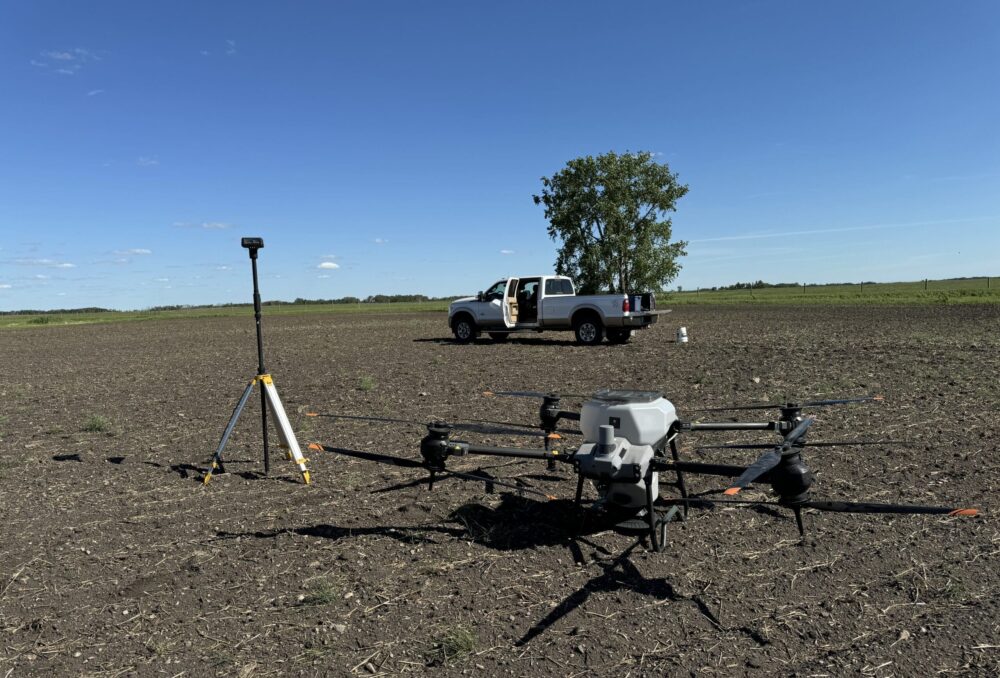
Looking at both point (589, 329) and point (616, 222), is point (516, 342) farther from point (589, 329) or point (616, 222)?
point (616, 222)

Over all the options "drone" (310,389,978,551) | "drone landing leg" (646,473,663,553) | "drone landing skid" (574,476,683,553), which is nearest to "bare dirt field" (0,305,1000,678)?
Answer: "drone landing skid" (574,476,683,553)

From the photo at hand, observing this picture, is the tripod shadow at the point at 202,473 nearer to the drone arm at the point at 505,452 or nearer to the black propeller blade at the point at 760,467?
the drone arm at the point at 505,452

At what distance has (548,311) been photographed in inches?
843

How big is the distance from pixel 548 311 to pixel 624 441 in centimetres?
1755

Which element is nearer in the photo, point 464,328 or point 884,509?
point 884,509

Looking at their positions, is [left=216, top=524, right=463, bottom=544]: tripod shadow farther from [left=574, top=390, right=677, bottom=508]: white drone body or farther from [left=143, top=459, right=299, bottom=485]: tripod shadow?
[left=574, top=390, right=677, bottom=508]: white drone body

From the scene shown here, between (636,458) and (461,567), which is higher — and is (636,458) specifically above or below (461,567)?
above

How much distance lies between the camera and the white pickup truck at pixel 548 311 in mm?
20234

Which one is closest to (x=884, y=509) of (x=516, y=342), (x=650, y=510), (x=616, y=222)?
(x=650, y=510)

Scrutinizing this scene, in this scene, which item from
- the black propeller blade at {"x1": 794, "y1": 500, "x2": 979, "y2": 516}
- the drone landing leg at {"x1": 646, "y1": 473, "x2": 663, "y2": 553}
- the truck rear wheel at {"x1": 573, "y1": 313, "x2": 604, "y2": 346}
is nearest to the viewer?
the black propeller blade at {"x1": 794, "y1": 500, "x2": 979, "y2": 516}

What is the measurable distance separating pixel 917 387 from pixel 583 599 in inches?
356

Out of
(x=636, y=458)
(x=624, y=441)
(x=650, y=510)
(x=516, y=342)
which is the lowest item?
(x=650, y=510)

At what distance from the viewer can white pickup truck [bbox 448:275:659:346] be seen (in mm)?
20234

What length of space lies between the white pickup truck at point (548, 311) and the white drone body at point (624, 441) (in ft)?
52.3
